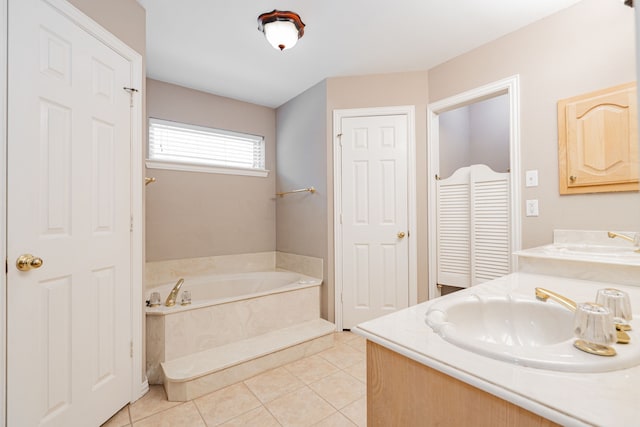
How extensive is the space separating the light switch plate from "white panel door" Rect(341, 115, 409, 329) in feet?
3.10

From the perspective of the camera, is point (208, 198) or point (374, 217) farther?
point (208, 198)

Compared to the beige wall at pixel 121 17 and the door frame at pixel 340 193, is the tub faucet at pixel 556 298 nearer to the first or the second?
the door frame at pixel 340 193

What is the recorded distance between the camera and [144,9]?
73.7 inches

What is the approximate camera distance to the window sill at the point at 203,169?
2838 mm

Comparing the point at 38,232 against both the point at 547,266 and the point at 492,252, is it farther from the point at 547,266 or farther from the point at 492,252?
the point at 492,252

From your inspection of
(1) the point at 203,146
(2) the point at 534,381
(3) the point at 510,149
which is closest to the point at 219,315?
(1) the point at 203,146

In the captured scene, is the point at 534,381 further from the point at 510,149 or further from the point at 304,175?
the point at 304,175

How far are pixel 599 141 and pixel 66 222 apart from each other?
9.43 ft

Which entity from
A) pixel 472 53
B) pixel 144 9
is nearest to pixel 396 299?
pixel 472 53

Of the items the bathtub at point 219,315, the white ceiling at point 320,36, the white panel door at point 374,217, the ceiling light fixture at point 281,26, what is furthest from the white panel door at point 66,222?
the white panel door at point 374,217

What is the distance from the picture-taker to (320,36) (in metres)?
2.22

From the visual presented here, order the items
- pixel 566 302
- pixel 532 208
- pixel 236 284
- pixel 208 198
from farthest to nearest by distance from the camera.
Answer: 1. pixel 208 198
2. pixel 236 284
3. pixel 532 208
4. pixel 566 302

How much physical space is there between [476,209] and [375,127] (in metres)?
1.16

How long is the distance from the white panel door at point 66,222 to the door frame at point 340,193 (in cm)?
170
